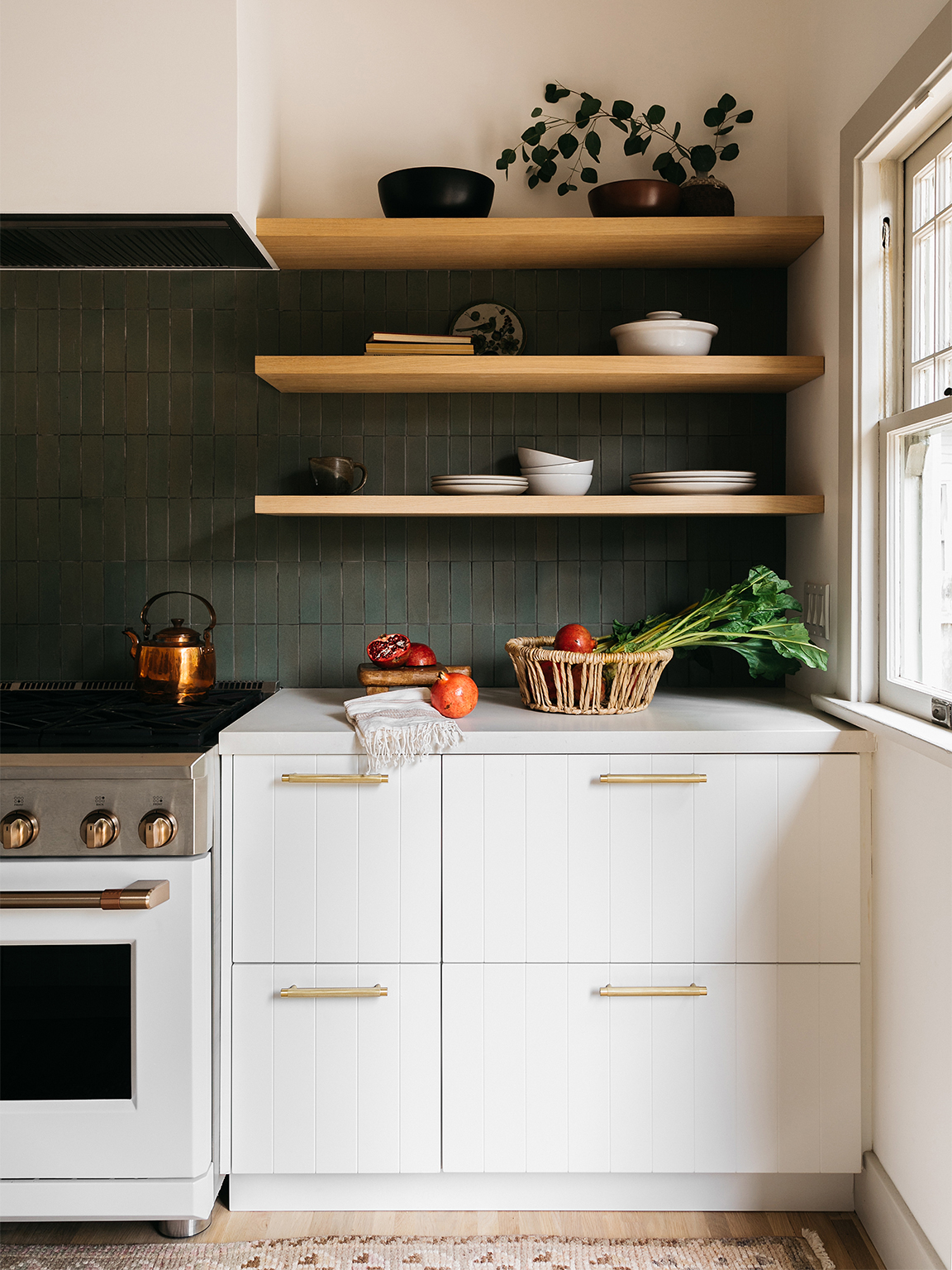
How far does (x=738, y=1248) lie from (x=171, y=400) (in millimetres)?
2156

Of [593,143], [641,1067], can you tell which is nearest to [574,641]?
[641,1067]

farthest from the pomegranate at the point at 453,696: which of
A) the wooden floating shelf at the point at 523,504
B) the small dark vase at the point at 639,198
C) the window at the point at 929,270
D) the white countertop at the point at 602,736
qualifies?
the small dark vase at the point at 639,198

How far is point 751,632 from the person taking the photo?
6.16ft

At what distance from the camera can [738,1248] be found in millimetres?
1657

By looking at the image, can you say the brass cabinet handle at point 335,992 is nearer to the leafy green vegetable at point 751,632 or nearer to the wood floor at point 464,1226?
the wood floor at point 464,1226

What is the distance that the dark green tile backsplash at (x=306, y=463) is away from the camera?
87.4 inches

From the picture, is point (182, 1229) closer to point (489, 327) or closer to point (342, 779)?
point (342, 779)

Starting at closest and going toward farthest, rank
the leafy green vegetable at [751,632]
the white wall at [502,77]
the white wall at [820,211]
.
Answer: the white wall at [820,211] < the leafy green vegetable at [751,632] < the white wall at [502,77]

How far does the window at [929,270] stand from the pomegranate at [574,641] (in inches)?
29.5

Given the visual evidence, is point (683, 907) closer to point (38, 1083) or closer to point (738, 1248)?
point (738, 1248)

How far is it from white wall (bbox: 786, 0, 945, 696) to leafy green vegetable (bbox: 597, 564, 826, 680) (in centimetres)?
9

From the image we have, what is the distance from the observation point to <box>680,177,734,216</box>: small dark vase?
202 cm

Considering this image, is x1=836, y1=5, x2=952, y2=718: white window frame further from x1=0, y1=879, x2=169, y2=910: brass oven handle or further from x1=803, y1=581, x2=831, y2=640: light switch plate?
x1=0, y1=879, x2=169, y2=910: brass oven handle

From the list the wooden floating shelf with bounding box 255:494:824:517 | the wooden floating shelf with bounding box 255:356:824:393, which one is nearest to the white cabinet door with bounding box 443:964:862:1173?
the wooden floating shelf with bounding box 255:494:824:517
